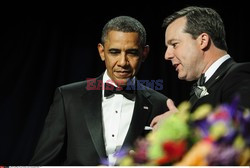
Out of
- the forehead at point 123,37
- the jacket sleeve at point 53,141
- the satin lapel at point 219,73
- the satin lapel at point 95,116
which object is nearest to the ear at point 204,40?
the satin lapel at point 219,73

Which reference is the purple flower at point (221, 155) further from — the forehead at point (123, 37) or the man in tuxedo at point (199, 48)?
the forehead at point (123, 37)

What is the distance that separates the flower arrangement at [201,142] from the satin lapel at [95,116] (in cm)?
117

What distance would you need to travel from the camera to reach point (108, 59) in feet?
7.04

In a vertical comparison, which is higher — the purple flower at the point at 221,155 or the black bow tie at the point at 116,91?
the purple flower at the point at 221,155

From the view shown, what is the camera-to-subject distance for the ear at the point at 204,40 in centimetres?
176

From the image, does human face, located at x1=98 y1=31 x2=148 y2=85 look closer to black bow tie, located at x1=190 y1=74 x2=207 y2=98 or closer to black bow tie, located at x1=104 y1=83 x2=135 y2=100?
black bow tie, located at x1=104 y1=83 x2=135 y2=100

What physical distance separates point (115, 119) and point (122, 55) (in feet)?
1.16

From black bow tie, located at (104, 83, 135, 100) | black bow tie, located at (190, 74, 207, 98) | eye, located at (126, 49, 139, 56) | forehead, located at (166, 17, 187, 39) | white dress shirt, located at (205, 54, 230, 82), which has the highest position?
forehead, located at (166, 17, 187, 39)

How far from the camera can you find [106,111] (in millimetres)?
2152

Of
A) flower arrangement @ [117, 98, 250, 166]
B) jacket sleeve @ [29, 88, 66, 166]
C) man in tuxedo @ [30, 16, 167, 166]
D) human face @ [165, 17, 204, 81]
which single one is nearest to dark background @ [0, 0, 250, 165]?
man in tuxedo @ [30, 16, 167, 166]

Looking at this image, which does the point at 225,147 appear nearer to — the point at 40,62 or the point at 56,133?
the point at 56,133

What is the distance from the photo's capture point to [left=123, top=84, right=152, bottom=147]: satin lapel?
79.6 inches

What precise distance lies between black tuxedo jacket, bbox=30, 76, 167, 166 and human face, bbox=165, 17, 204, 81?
367mm

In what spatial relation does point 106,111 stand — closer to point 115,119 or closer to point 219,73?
point 115,119
